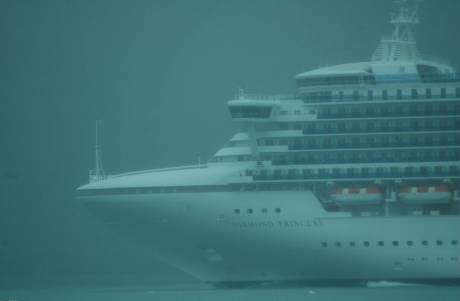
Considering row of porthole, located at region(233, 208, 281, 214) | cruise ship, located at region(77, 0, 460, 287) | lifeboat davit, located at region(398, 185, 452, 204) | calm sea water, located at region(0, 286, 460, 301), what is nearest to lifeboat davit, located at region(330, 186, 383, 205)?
cruise ship, located at region(77, 0, 460, 287)

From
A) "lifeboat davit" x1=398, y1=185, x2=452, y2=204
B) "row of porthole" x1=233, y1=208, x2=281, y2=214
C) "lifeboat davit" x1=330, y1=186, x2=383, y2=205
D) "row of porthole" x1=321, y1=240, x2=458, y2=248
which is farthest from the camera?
"row of porthole" x1=233, y1=208, x2=281, y2=214

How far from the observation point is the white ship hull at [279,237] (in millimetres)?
71062

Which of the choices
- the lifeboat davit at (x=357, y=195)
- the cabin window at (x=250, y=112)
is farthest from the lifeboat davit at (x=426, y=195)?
the cabin window at (x=250, y=112)

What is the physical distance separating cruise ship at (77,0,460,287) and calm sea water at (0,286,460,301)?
28.3 inches

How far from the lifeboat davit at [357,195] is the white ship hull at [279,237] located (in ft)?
2.96

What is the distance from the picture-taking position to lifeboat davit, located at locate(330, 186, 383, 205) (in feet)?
235

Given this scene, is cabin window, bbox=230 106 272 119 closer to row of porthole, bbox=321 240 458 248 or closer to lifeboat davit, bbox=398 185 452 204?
row of porthole, bbox=321 240 458 248

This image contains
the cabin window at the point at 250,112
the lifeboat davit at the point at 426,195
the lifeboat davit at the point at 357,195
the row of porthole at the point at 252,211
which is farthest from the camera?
the cabin window at the point at 250,112

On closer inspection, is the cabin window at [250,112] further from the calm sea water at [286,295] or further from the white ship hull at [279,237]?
the calm sea water at [286,295]

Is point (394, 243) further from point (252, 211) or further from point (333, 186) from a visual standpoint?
point (252, 211)

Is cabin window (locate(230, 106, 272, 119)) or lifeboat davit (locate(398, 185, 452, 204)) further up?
cabin window (locate(230, 106, 272, 119))

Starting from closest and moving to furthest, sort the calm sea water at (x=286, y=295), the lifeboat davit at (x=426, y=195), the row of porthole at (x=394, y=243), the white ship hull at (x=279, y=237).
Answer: the calm sea water at (x=286, y=295) → the row of porthole at (x=394, y=243) → the white ship hull at (x=279, y=237) → the lifeboat davit at (x=426, y=195)

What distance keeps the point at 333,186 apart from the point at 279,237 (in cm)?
390

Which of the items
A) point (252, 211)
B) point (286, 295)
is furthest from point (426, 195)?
point (252, 211)
